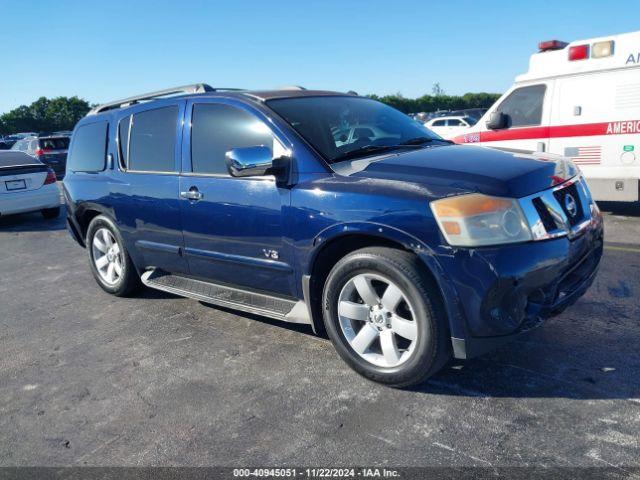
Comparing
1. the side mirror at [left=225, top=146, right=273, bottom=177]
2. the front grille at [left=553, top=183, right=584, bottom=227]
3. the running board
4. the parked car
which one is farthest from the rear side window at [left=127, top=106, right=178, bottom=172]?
the parked car

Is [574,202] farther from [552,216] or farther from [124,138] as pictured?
[124,138]

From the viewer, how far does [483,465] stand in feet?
7.93

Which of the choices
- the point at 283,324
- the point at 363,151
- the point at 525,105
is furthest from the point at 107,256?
the point at 525,105

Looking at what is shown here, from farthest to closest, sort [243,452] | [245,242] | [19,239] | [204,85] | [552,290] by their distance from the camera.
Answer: [19,239] < [204,85] < [245,242] < [552,290] < [243,452]

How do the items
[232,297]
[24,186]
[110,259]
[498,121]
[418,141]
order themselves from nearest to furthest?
[232,297] → [418,141] → [110,259] → [498,121] → [24,186]

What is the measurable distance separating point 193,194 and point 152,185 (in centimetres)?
61

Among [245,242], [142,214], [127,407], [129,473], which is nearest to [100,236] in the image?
[142,214]

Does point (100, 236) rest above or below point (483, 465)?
above

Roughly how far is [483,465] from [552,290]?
1016 mm

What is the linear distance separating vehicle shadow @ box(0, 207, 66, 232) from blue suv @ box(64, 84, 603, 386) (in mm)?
5833

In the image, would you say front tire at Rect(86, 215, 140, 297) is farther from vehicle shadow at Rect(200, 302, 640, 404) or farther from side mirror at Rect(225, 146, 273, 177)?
vehicle shadow at Rect(200, 302, 640, 404)

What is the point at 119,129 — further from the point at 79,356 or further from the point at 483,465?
the point at 483,465

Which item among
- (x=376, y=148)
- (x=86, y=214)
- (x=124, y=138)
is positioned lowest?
(x=86, y=214)

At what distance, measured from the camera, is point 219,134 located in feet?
13.3
